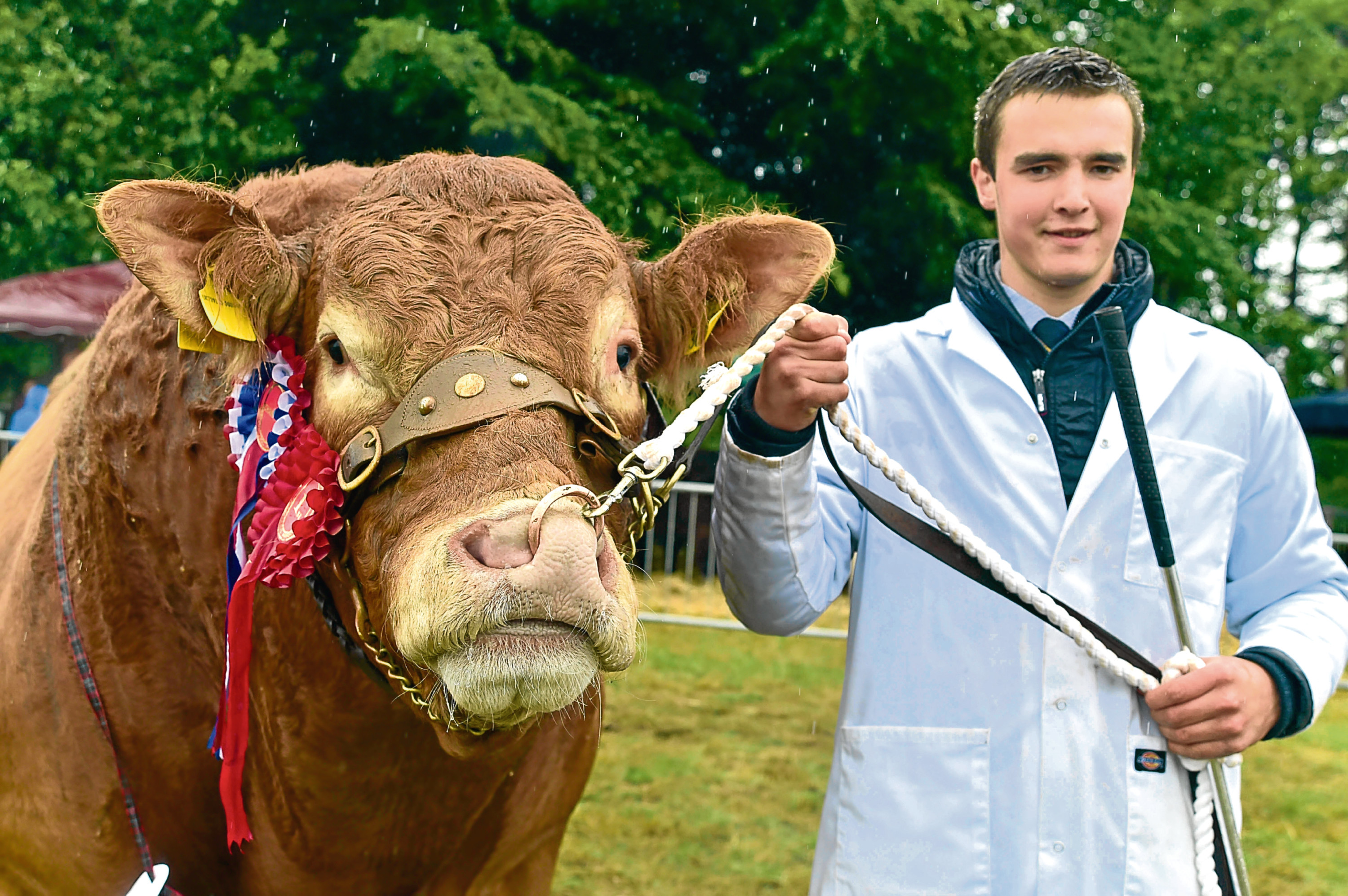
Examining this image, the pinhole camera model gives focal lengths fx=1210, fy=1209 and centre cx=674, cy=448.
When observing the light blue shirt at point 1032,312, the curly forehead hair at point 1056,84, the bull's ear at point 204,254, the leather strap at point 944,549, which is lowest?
the leather strap at point 944,549

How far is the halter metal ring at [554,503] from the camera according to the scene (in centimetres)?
160

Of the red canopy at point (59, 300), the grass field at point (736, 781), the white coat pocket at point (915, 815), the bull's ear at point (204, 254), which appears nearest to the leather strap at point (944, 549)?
the white coat pocket at point (915, 815)

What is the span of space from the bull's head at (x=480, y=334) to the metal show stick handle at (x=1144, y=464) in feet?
1.75

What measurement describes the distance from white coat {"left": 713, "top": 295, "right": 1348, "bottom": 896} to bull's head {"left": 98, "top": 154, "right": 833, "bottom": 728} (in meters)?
0.33

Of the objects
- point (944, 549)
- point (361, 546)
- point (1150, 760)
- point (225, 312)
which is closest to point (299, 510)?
point (361, 546)

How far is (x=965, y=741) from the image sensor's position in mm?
2184

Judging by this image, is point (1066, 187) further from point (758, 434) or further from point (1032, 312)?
point (758, 434)

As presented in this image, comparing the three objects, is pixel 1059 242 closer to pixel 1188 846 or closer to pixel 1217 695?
pixel 1217 695

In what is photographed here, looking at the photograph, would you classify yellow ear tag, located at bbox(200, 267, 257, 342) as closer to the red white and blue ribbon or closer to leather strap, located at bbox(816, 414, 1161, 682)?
the red white and blue ribbon

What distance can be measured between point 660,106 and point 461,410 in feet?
28.0

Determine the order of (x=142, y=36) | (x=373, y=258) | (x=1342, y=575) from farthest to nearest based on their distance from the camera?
(x=142, y=36)
(x=1342, y=575)
(x=373, y=258)

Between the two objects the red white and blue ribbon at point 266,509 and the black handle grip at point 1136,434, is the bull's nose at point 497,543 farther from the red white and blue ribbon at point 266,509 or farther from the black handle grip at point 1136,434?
the black handle grip at point 1136,434

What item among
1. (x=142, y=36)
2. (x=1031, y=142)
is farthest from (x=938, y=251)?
(x=1031, y=142)

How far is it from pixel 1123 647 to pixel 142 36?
1033 centimetres
